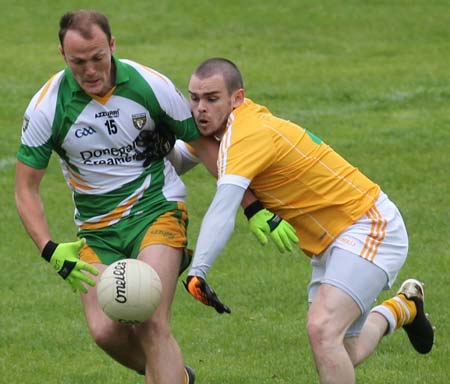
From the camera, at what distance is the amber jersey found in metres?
7.36

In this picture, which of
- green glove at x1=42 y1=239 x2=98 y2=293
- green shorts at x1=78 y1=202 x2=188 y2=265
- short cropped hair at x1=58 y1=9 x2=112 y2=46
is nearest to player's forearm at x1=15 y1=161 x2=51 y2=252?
green glove at x1=42 y1=239 x2=98 y2=293

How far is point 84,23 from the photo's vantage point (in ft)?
24.1

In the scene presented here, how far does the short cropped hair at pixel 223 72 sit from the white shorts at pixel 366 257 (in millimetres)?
1052

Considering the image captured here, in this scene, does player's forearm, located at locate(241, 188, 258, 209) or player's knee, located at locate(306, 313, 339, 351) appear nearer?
player's knee, located at locate(306, 313, 339, 351)

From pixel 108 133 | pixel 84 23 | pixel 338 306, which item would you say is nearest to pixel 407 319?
pixel 338 306

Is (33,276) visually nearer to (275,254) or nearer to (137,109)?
(275,254)

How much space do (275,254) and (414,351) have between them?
2.66 metres

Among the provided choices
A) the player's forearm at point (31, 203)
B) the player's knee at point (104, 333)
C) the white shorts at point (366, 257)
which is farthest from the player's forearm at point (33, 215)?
the white shorts at point (366, 257)

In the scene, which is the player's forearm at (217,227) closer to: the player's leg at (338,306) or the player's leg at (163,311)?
the player's leg at (163,311)

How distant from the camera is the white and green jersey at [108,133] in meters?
7.64

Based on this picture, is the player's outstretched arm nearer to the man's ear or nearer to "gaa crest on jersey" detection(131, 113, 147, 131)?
"gaa crest on jersey" detection(131, 113, 147, 131)

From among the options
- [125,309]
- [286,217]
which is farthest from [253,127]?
[125,309]

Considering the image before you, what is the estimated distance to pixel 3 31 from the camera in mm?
22125

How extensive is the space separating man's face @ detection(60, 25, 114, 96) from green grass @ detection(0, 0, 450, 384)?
2.22 m
